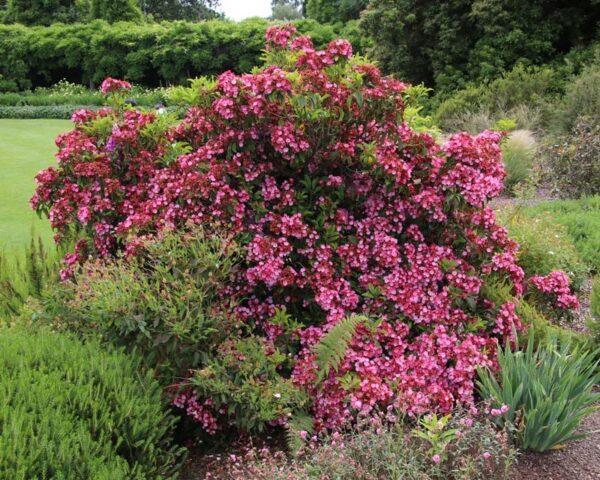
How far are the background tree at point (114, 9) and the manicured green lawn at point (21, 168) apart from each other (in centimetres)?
1568

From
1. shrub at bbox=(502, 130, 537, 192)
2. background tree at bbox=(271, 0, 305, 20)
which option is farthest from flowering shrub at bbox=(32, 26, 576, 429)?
background tree at bbox=(271, 0, 305, 20)

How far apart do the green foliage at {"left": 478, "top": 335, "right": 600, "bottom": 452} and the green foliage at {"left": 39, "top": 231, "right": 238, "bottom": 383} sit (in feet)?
4.93

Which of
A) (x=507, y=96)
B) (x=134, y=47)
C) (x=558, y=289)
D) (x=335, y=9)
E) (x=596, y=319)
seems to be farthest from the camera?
(x=335, y=9)

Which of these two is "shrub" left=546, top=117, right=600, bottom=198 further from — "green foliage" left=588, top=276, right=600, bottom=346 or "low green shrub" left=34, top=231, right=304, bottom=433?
"low green shrub" left=34, top=231, right=304, bottom=433

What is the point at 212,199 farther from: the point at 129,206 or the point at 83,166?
the point at 83,166

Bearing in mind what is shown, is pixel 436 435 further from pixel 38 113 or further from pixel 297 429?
pixel 38 113

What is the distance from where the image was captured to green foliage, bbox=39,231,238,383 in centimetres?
309

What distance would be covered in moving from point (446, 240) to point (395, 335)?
2.69 ft

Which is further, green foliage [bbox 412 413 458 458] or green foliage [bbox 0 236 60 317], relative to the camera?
green foliage [bbox 0 236 60 317]

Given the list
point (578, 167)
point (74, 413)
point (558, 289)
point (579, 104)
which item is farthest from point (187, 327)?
point (579, 104)

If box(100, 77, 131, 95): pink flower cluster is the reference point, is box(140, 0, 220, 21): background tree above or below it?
above

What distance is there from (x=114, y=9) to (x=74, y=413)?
36.4 metres

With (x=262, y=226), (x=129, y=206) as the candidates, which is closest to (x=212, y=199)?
(x=262, y=226)

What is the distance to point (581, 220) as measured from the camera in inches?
284
